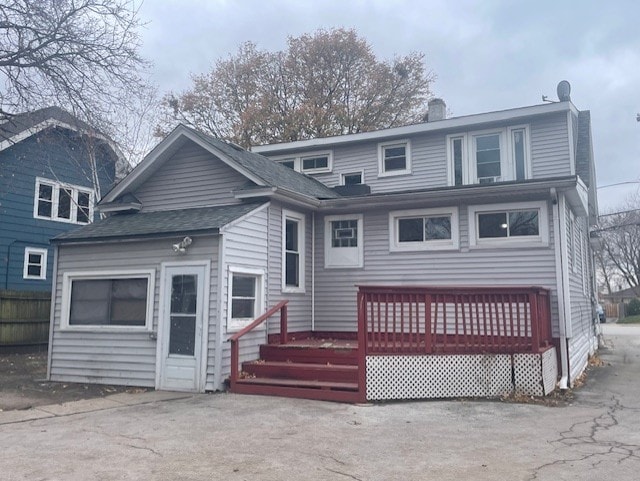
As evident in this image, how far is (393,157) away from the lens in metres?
14.5

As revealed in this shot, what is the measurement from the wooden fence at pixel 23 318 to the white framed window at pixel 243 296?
26.8ft

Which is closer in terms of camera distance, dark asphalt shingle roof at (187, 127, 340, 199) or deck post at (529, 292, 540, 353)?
deck post at (529, 292, 540, 353)

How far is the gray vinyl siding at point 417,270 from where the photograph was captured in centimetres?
1014

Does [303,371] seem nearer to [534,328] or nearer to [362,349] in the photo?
[362,349]

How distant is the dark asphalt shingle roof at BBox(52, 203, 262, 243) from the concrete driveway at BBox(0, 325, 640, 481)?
280cm

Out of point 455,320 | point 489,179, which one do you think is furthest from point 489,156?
point 455,320

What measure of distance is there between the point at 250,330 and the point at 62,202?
12493mm

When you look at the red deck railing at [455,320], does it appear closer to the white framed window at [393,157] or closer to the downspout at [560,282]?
the downspout at [560,282]

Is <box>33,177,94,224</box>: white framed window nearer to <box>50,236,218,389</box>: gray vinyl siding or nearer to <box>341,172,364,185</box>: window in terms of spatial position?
<box>50,236,218,389</box>: gray vinyl siding

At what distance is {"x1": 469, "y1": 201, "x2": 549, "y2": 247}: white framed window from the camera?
10125 millimetres

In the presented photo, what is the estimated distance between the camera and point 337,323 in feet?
38.1

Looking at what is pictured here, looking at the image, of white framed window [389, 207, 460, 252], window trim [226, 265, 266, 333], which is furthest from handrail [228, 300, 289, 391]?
white framed window [389, 207, 460, 252]

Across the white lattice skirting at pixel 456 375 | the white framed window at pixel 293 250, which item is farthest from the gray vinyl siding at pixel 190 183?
the white lattice skirting at pixel 456 375

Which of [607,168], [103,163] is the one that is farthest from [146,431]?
[607,168]
